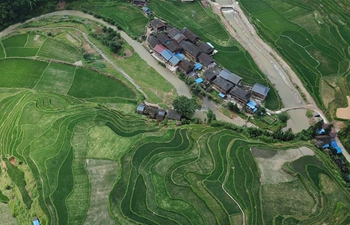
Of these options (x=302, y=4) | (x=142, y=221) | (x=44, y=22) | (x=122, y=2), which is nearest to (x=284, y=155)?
(x=142, y=221)

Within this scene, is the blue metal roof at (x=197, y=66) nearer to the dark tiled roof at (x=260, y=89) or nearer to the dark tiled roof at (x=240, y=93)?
the dark tiled roof at (x=240, y=93)

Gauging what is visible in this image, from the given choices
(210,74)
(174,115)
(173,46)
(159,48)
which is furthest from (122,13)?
(174,115)

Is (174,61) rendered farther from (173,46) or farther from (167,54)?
(173,46)

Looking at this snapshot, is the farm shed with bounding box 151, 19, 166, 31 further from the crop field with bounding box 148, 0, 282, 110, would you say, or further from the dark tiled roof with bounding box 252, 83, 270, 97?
the dark tiled roof with bounding box 252, 83, 270, 97

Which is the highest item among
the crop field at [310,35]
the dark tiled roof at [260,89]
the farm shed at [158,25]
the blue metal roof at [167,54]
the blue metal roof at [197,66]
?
the crop field at [310,35]

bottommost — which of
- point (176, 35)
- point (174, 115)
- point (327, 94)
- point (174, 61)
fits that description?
point (174, 115)

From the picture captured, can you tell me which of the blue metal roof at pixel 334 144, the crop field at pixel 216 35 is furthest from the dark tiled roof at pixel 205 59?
the blue metal roof at pixel 334 144
